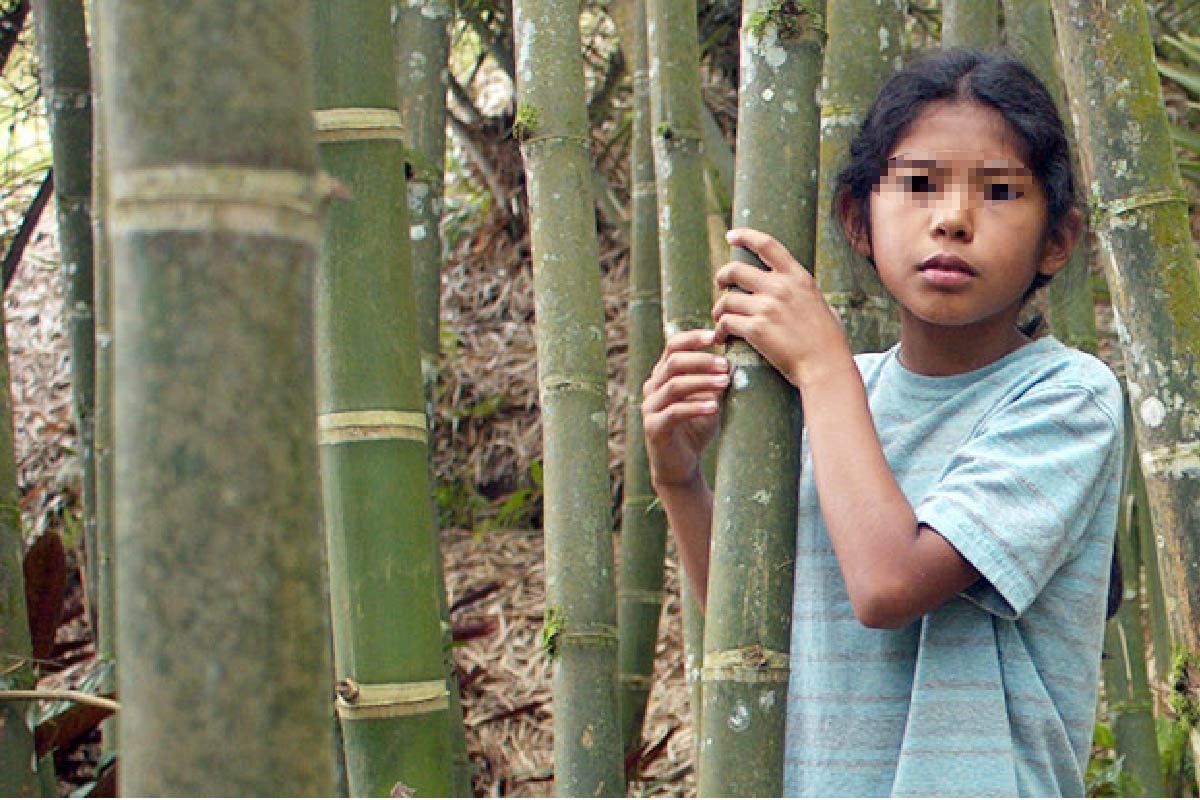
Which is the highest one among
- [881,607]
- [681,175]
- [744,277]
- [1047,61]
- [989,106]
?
[1047,61]

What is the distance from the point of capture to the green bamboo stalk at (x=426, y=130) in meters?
1.60

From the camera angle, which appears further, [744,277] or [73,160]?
[73,160]

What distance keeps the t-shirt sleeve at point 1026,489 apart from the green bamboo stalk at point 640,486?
1.06m

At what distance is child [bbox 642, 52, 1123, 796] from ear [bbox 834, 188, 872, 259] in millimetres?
42

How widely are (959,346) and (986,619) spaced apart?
0.21 m

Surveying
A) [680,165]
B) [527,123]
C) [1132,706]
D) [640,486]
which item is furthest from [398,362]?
[1132,706]

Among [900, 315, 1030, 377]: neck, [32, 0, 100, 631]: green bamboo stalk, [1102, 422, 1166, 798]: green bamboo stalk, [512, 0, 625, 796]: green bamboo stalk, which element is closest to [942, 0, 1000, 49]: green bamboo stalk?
[512, 0, 625, 796]: green bamboo stalk

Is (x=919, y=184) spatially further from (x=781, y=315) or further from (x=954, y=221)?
(x=781, y=315)

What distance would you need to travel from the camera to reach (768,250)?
3.06 feet

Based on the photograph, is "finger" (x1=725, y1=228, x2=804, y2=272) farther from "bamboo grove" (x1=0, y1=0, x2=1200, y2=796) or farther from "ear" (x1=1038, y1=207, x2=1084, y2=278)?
"ear" (x1=1038, y1=207, x2=1084, y2=278)

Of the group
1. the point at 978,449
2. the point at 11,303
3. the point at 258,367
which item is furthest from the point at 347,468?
the point at 11,303

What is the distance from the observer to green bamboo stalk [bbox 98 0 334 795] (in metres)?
0.44

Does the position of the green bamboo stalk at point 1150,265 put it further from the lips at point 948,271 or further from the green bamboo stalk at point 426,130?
the green bamboo stalk at point 426,130

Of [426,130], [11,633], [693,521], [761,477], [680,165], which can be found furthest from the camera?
[680,165]
